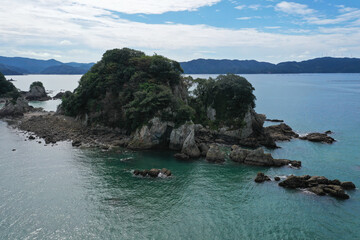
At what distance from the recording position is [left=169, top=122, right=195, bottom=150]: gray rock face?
49906 mm

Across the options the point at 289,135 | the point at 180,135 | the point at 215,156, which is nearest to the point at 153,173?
the point at 215,156

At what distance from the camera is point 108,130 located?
59.9 m

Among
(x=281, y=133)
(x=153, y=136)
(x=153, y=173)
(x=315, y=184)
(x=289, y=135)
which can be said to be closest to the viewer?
(x=315, y=184)

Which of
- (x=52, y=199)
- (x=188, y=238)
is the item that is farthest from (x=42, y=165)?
(x=188, y=238)

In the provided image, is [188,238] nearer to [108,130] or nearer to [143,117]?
[143,117]

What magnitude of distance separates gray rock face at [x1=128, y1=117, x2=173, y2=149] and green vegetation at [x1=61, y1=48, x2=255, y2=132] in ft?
5.22

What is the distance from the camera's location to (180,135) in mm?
49938

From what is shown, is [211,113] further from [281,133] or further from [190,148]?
[281,133]

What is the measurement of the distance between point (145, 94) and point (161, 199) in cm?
2736

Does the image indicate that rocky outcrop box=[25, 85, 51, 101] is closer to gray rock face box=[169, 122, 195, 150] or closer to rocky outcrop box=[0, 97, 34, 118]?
rocky outcrop box=[0, 97, 34, 118]

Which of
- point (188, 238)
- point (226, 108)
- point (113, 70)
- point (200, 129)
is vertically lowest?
point (188, 238)

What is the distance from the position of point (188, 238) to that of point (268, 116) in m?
66.7

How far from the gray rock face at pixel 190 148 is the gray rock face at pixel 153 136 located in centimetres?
512

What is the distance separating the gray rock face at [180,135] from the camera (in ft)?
164
